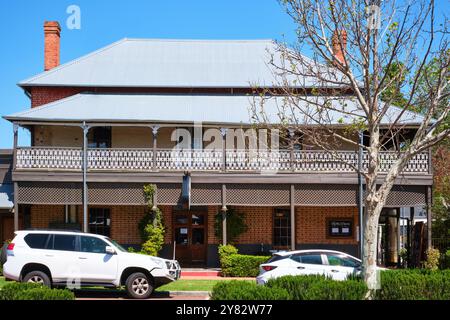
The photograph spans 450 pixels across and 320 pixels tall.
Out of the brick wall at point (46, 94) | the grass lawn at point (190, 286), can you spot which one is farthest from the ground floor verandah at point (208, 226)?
the grass lawn at point (190, 286)

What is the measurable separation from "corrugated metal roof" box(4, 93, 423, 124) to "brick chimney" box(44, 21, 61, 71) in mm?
3916

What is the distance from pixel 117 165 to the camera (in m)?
24.2

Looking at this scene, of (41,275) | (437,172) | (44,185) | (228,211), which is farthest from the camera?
(437,172)

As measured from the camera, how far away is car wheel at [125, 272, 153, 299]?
54.1 feet

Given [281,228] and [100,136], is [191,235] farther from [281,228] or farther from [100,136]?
[100,136]

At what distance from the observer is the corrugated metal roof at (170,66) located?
28.2 metres

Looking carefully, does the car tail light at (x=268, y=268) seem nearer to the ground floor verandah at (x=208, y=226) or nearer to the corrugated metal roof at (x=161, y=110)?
the corrugated metal roof at (x=161, y=110)

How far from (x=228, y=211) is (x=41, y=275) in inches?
416

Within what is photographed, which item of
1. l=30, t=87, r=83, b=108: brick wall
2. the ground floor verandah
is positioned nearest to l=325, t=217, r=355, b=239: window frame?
the ground floor verandah

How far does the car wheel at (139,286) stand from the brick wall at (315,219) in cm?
1132

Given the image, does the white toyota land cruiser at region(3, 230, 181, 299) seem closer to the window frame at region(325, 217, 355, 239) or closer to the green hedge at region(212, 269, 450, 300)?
the green hedge at region(212, 269, 450, 300)

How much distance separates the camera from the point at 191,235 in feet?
87.7
